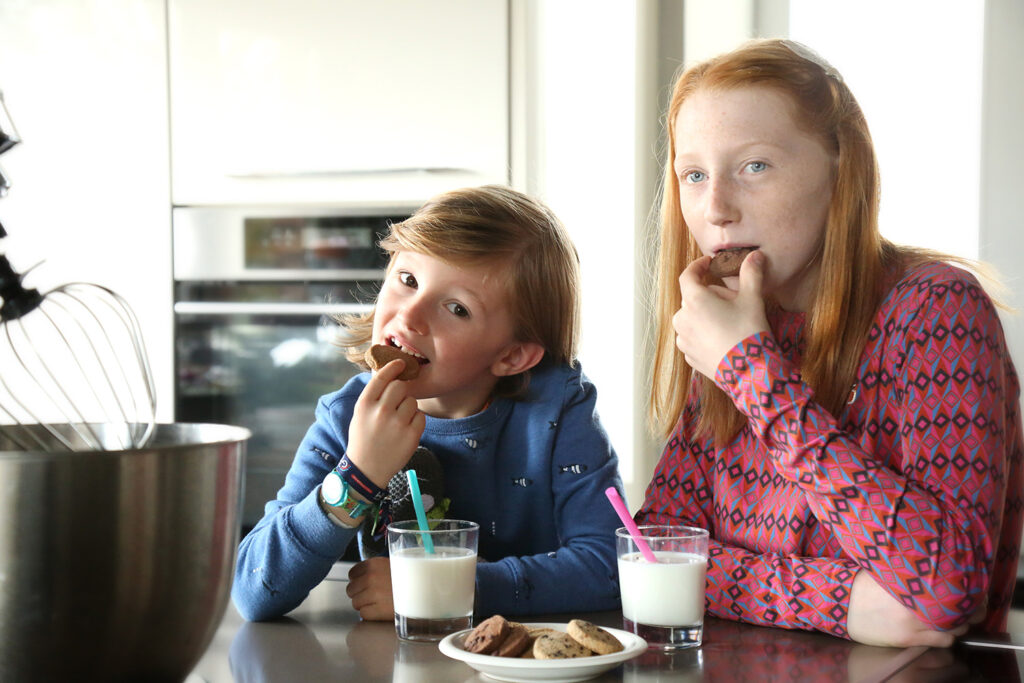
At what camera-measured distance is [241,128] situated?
2.62 m

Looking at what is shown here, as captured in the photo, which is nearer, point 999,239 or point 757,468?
point 757,468

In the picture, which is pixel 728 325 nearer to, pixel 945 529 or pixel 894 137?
pixel 945 529

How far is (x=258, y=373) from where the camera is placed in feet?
8.73

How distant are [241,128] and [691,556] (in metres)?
2.05

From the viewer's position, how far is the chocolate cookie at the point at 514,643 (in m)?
0.76

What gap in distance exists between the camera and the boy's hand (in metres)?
0.93

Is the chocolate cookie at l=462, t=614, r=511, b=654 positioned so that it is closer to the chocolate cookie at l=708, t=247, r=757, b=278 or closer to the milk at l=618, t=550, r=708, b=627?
the milk at l=618, t=550, r=708, b=627

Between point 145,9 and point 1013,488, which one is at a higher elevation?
point 145,9

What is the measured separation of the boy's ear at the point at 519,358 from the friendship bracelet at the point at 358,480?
1.01ft

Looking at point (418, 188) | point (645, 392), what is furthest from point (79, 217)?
point (645, 392)

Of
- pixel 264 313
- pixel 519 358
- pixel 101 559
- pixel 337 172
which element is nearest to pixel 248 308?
pixel 264 313

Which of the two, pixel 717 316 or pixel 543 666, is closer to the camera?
pixel 543 666

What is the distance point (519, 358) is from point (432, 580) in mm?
471

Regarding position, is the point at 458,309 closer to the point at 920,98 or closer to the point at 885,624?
the point at 885,624
